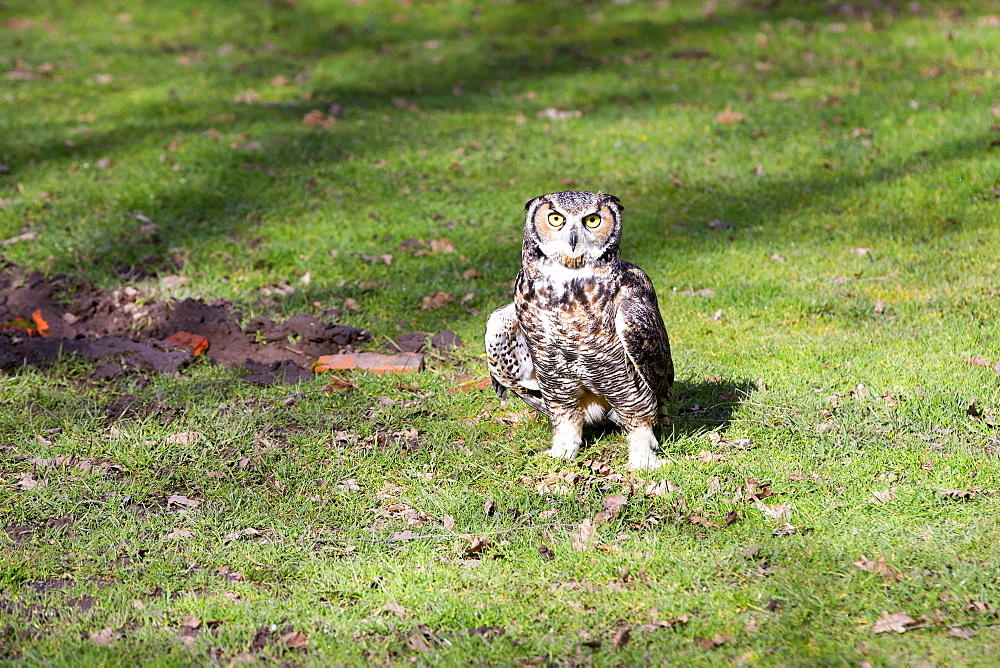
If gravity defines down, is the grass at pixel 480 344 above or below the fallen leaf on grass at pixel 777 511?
above

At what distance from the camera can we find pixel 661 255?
9242 mm

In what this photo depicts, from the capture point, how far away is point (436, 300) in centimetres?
848

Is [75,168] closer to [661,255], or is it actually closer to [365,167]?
[365,167]

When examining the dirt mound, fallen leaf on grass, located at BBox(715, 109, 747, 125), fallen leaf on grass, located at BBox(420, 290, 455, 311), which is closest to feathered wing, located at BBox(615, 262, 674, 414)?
the dirt mound

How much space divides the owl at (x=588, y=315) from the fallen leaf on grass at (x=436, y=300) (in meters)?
2.75

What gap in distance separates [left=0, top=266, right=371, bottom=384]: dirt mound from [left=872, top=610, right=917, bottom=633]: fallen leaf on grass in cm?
415

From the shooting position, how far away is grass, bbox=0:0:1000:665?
4582 millimetres

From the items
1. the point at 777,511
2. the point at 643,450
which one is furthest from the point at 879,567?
the point at 643,450

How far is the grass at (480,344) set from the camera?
A: 15.0 feet

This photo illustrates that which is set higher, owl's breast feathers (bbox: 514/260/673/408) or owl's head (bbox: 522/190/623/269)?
owl's head (bbox: 522/190/623/269)

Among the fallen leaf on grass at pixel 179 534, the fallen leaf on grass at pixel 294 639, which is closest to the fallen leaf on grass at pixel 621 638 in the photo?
the fallen leaf on grass at pixel 294 639

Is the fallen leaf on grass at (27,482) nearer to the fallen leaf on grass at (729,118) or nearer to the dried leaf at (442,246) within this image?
the dried leaf at (442,246)

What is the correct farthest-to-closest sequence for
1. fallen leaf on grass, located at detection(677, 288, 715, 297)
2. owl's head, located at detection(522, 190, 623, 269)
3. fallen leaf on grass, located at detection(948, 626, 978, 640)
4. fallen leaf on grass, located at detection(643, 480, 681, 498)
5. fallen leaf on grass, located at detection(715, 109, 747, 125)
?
fallen leaf on grass, located at detection(715, 109, 747, 125)
fallen leaf on grass, located at detection(677, 288, 715, 297)
fallen leaf on grass, located at detection(643, 480, 681, 498)
owl's head, located at detection(522, 190, 623, 269)
fallen leaf on grass, located at detection(948, 626, 978, 640)

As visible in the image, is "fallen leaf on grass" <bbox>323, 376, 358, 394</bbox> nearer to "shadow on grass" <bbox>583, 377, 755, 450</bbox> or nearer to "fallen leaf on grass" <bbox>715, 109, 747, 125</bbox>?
"shadow on grass" <bbox>583, 377, 755, 450</bbox>
